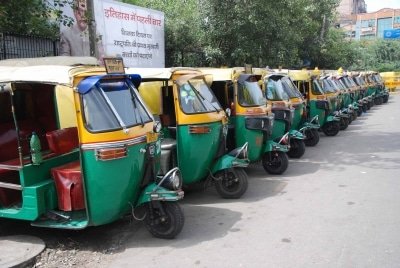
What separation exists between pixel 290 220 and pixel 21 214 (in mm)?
3341

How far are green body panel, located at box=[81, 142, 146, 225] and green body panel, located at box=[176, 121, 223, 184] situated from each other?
1.50 metres

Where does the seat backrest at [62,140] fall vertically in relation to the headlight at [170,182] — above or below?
above

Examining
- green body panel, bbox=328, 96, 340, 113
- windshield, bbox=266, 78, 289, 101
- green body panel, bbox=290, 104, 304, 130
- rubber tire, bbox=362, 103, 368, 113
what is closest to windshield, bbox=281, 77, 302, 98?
green body panel, bbox=290, 104, 304, 130

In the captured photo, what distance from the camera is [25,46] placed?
1017cm

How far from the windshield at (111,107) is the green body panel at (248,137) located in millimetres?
2919

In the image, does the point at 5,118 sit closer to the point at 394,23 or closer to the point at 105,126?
the point at 105,126

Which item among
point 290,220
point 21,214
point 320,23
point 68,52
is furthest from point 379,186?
point 320,23

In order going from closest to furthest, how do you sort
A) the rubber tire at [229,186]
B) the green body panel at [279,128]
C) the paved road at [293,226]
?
the paved road at [293,226] < the rubber tire at [229,186] < the green body panel at [279,128]

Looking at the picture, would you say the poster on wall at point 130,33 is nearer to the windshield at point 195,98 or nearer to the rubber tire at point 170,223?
the windshield at point 195,98

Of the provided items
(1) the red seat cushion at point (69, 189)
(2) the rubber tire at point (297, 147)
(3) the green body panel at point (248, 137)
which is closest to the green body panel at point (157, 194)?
(1) the red seat cushion at point (69, 189)

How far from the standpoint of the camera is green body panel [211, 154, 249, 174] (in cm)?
703

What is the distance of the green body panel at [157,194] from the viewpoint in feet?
17.0

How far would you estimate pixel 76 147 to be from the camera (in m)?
6.14

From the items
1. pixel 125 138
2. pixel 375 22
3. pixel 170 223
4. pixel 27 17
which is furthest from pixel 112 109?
pixel 375 22
